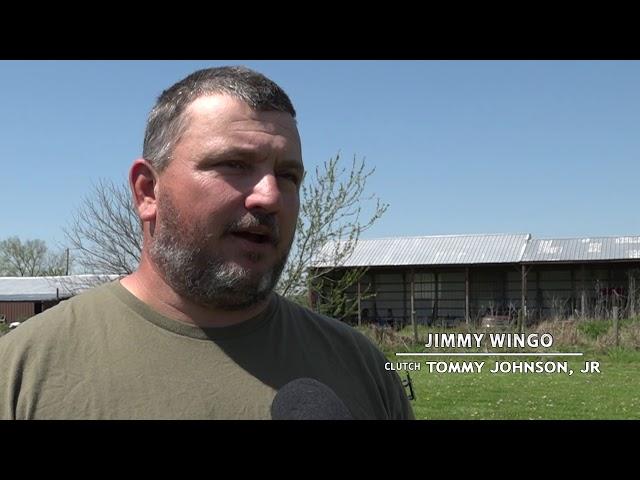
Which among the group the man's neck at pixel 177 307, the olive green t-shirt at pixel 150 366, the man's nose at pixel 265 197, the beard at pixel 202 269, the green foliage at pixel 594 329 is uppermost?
the man's nose at pixel 265 197

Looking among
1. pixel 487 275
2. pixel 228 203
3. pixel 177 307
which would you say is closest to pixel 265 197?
pixel 228 203

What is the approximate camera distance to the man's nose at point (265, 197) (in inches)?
65.8

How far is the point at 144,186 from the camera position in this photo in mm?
1878

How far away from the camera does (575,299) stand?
2477 centimetres

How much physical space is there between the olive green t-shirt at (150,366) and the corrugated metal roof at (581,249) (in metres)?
25.0

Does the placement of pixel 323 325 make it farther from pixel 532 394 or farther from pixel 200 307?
pixel 532 394

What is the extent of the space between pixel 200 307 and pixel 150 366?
0.21 meters

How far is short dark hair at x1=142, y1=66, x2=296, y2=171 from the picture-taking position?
5.86ft

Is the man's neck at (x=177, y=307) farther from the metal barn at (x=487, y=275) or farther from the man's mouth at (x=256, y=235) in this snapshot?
the metal barn at (x=487, y=275)

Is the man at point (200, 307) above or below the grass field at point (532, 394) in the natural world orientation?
above

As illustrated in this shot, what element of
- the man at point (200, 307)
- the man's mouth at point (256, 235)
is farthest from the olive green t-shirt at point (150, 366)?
the man's mouth at point (256, 235)
